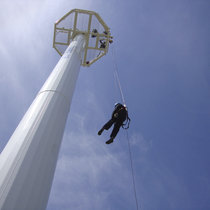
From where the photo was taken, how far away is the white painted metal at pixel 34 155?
2.64 metres

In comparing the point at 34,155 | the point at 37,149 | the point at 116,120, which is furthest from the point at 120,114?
the point at 34,155

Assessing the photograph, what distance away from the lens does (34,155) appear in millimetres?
3170

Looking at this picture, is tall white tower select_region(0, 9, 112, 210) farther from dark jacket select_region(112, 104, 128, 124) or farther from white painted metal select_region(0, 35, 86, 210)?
dark jacket select_region(112, 104, 128, 124)

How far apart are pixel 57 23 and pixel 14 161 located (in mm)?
11010

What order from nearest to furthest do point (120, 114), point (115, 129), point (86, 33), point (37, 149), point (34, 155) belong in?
point (34, 155), point (37, 149), point (120, 114), point (115, 129), point (86, 33)

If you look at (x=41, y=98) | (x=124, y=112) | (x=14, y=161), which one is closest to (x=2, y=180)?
(x=14, y=161)

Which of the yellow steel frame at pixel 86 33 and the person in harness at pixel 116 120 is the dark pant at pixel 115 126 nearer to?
the person in harness at pixel 116 120

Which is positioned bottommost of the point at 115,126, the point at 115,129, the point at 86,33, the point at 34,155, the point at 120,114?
the point at 115,129

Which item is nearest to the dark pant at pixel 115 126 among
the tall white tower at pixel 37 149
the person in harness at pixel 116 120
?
the person in harness at pixel 116 120

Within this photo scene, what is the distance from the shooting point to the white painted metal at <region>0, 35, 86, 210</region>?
104 inches

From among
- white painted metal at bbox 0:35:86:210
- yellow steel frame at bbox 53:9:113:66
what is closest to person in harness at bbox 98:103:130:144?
white painted metal at bbox 0:35:86:210

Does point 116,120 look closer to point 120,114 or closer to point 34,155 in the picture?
point 120,114

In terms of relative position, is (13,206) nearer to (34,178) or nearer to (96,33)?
(34,178)

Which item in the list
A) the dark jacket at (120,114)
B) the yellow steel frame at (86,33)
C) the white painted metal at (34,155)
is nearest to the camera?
the white painted metal at (34,155)
